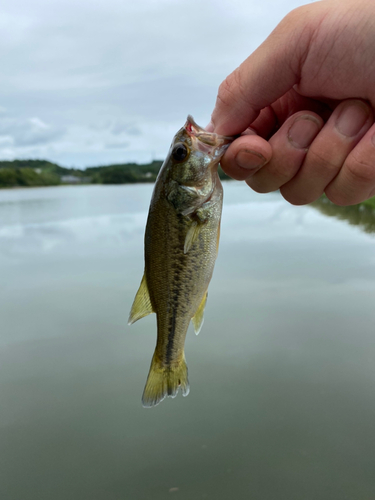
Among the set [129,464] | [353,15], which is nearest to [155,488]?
[129,464]

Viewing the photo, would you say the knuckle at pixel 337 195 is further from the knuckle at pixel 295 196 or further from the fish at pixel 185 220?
the fish at pixel 185 220

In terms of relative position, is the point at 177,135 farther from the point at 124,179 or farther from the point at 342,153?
the point at 124,179

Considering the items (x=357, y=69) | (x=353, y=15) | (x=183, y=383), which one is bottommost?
(x=183, y=383)

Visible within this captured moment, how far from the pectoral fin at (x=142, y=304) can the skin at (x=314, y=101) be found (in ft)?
A: 3.27

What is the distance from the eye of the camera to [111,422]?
4578 mm

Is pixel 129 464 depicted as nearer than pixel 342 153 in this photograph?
No

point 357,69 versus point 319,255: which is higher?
point 357,69

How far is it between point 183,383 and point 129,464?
Answer: 2049mm

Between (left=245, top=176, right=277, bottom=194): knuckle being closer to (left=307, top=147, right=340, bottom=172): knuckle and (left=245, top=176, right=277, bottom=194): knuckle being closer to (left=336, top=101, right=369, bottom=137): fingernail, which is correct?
(left=307, top=147, right=340, bottom=172): knuckle

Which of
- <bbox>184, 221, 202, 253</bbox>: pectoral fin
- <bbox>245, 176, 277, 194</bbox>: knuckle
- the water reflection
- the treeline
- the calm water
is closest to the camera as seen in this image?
<bbox>184, 221, 202, 253</bbox>: pectoral fin

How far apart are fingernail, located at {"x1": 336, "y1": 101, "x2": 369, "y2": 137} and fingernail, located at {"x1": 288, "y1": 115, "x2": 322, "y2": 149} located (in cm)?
17

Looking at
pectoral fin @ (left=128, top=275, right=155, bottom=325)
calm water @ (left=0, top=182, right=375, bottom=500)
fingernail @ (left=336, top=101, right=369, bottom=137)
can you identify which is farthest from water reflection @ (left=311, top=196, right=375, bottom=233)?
pectoral fin @ (left=128, top=275, right=155, bottom=325)

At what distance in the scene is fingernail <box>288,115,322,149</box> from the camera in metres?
2.42

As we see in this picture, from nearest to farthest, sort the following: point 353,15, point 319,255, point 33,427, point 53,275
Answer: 1. point 353,15
2. point 33,427
3. point 53,275
4. point 319,255
